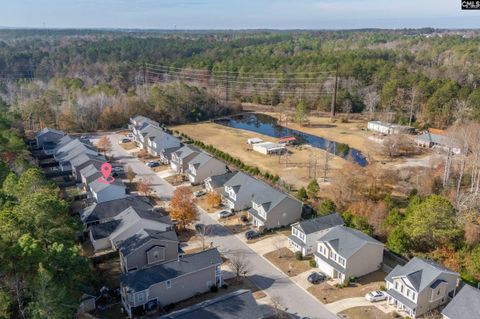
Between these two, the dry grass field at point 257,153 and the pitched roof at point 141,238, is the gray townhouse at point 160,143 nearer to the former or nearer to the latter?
the dry grass field at point 257,153

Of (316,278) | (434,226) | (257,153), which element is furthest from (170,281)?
(257,153)

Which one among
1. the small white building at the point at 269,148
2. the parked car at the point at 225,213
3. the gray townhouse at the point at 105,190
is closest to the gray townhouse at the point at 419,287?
the parked car at the point at 225,213

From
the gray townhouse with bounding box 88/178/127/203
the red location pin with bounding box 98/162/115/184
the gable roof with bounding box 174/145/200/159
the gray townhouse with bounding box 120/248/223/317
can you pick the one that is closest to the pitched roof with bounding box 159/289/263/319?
the gray townhouse with bounding box 120/248/223/317

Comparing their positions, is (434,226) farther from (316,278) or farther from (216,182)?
(216,182)

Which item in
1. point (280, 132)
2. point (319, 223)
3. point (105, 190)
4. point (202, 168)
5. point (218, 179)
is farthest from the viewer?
point (280, 132)

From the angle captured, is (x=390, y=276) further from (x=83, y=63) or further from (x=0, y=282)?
(x=83, y=63)

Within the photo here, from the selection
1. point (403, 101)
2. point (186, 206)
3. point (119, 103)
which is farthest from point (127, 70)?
point (186, 206)
